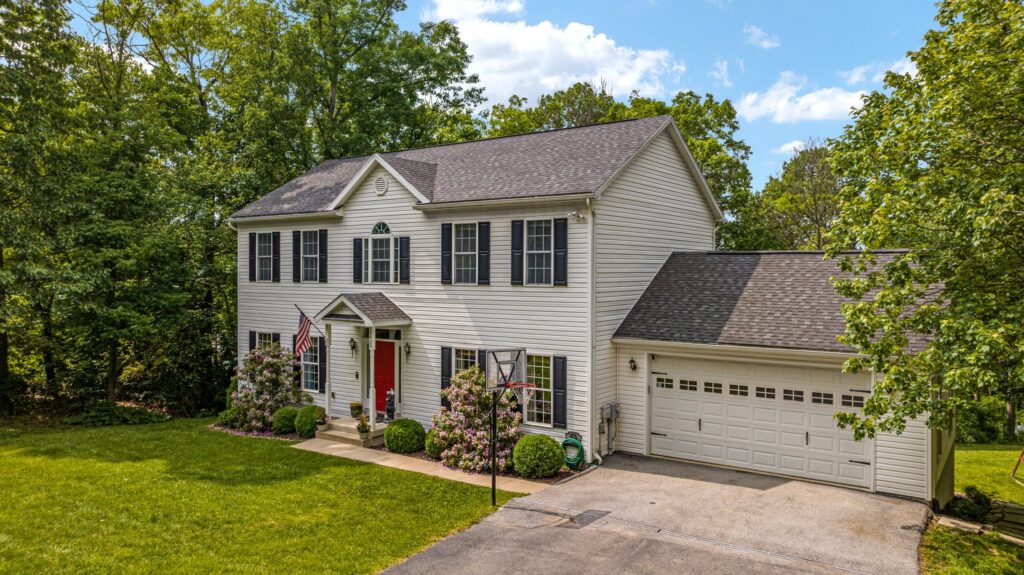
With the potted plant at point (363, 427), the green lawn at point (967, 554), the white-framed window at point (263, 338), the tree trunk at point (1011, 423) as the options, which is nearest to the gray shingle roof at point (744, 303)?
the green lawn at point (967, 554)

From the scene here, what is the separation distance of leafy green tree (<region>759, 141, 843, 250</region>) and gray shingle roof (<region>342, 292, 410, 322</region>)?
23.7 m

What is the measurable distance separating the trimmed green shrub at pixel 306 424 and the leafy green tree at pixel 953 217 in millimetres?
12735

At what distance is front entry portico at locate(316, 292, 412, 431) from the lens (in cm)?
1588

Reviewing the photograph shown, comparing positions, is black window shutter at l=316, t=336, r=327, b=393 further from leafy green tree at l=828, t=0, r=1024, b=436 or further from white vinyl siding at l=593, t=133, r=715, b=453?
leafy green tree at l=828, t=0, r=1024, b=436

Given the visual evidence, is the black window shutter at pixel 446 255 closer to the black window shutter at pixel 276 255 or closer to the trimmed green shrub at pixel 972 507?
the black window shutter at pixel 276 255

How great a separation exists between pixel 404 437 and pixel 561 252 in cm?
577

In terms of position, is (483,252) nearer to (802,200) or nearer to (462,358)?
(462,358)

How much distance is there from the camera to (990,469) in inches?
675

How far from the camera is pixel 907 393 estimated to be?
29.5 feet

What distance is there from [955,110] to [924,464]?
6.55 meters

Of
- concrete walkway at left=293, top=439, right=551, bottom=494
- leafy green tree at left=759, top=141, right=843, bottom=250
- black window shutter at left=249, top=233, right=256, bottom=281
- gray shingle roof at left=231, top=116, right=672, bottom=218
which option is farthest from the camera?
leafy green tree at left=759, top=141, right=843, bottom=250

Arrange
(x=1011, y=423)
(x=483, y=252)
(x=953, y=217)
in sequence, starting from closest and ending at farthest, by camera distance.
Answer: (x=953, y=217)
(x=483, y=252)
(x=1011, y=423)

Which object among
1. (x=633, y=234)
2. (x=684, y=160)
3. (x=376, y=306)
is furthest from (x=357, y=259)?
(x=684, y=160)

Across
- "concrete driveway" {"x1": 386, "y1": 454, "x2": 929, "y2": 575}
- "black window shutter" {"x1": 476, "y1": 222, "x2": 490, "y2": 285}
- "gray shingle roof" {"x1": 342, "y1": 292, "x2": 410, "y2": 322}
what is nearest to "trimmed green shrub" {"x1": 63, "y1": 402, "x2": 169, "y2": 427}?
"gray shingle roof" {"x1": 342, "y1": 292, "x2": 410, "y2": 322}
